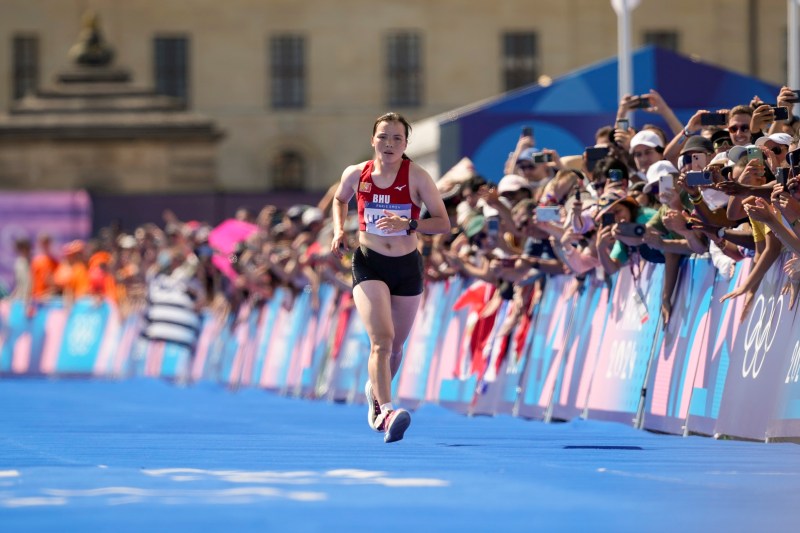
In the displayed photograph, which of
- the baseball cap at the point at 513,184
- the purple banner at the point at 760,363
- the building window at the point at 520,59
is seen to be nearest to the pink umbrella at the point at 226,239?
the baseball cap at the point at 513,184

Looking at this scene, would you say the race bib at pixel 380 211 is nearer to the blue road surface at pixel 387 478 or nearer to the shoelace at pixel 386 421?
the shoelace at pixel 386 421

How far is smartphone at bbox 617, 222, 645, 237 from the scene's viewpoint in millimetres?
14961

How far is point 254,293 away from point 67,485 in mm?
16181

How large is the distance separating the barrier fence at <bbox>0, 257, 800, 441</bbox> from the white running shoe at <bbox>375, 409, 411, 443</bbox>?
1966mm

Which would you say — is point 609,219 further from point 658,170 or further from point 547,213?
point 547,213

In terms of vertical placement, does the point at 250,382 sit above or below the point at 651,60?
below

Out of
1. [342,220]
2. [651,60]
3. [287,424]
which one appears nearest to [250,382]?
[651,60]

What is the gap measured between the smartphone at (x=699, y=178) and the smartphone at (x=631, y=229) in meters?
1.35

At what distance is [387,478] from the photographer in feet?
35.9

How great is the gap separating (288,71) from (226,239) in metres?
48.6

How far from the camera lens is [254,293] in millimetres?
26766

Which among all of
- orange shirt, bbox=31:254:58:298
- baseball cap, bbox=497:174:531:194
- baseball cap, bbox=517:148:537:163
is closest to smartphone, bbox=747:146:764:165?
baseball cap, bbox=497:174:531:194

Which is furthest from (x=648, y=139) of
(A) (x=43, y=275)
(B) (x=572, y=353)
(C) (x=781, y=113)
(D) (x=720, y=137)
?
(A) (x=43, y=275)

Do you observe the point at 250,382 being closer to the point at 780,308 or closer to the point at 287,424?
the point at 287,424
